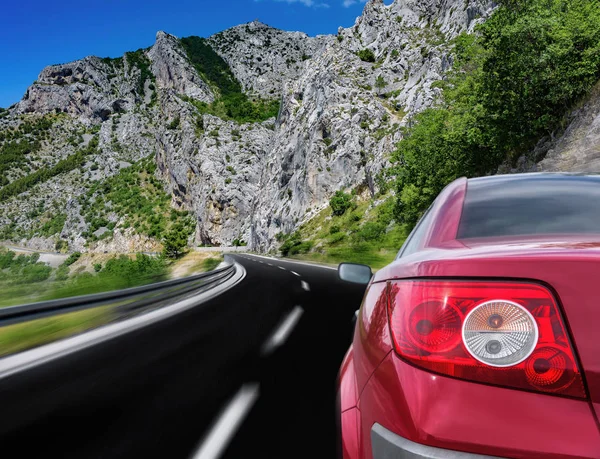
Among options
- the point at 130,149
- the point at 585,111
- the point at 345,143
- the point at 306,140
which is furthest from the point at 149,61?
the point at 585,111

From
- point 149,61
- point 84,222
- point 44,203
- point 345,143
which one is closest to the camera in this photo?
point 345,143

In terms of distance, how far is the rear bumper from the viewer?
0.96 metres

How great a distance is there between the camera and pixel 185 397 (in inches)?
122

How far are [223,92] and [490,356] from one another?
138 metres

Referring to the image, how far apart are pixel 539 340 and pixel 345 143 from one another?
189 feet

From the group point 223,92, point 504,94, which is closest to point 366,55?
point 504,94

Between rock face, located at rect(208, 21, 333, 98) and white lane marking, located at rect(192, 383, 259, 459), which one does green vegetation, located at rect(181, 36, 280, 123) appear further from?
white lane marking, located at rect(192, 383, 259, 459)

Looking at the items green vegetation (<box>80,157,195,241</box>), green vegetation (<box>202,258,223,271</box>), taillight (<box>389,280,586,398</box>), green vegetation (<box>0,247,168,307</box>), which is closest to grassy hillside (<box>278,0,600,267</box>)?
green vegetation (<box>202,258,223,271</box>)

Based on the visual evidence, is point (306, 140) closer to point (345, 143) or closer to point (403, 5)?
point (345, 143)

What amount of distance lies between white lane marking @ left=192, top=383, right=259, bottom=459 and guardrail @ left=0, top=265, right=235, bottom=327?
3543mm

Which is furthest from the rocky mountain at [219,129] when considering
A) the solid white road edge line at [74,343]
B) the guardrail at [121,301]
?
the solid white road edge line at [74,343]

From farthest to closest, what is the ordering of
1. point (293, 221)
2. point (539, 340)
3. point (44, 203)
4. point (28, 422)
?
1. point (44, 203)
2. point (293, 221)
3. point (28, 422)
4. point (539, 340)

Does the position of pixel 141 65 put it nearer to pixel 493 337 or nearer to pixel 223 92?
pixel 223 92

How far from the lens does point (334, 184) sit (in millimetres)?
57688
